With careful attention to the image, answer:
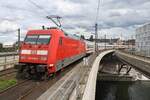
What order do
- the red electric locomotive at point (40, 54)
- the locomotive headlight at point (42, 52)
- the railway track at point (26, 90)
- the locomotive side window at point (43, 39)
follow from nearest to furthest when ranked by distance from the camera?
the railway track at point (26, 90) < the red electric locomotive at point (40, 54) < the locomotive headlight at point (42, 52) < the locomotive side window at point (43, 39)

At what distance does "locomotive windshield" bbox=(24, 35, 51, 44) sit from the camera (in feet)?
61.7

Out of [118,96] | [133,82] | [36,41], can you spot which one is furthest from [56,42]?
[133,82]

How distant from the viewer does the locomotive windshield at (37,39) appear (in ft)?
61.7

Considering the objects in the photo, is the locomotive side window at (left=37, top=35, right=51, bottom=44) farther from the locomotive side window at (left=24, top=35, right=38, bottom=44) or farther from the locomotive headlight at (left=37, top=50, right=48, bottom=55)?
the locomotive headlight at (left=37, top=50, right=48, bottom=55)

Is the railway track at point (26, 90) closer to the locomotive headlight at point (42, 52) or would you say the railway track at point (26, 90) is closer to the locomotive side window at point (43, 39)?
the locomotive headlight at point (42, 52)

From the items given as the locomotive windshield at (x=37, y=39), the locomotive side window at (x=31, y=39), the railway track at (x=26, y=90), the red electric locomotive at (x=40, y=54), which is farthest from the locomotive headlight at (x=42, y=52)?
the railway track at (x=26, y=90)

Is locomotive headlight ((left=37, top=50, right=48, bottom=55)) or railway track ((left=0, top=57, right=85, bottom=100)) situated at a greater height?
locomotive headlight ((left=37, top=50, right=48, bottom=55))

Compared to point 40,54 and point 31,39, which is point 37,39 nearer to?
point 31,39

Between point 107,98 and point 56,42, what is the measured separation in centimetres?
2004

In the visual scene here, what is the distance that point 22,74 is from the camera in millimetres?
19406

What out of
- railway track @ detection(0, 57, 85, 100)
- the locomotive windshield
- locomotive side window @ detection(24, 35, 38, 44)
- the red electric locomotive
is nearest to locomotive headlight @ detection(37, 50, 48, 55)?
the red electric locomotive

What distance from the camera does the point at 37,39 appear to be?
1916 cm

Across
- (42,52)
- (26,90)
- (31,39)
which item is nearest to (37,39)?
(31,39)

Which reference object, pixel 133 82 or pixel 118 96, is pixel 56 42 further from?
pixel 133 82
